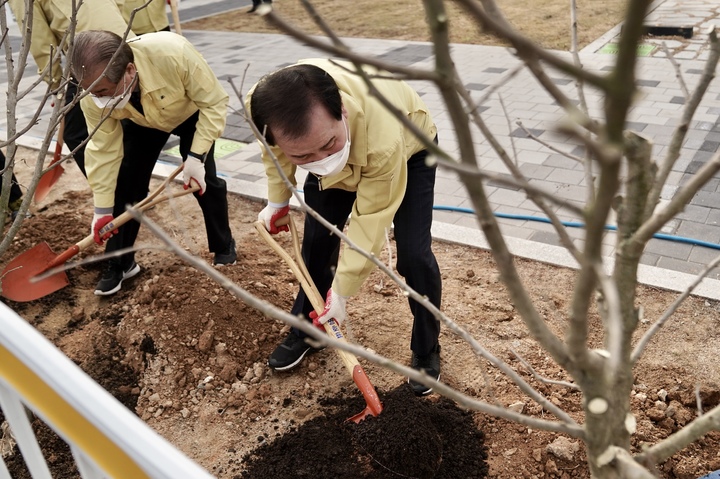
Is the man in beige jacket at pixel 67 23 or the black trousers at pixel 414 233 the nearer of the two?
the black trousers at pixel 414 233

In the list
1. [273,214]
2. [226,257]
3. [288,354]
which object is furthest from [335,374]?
[226,257]

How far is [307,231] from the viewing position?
297 cm

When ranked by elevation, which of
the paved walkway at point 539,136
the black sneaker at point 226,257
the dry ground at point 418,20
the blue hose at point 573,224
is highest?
the black sneaker at point 226,257

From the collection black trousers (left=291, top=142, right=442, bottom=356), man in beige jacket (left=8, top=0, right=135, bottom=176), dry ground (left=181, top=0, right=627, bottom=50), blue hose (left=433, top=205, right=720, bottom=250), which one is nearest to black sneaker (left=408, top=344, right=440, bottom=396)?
black trousers (left=291, top=142, right=442, bottom=356)

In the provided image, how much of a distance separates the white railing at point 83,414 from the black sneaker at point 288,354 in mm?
1651

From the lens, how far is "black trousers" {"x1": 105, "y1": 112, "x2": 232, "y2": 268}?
3.60 meters

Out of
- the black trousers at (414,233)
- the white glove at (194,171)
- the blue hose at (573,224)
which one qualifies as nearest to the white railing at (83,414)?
the black trousers at (414,233)

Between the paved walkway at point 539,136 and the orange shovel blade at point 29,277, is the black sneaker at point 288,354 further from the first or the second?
the orange shovel blade at point 29,277

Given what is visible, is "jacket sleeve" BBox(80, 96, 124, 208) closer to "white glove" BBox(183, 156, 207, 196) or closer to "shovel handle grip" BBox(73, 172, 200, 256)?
"shovel handle grip" BBox(73, 172, 200, 256)

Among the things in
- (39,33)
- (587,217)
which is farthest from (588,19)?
(587,217)

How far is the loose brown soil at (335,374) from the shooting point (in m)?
2.46

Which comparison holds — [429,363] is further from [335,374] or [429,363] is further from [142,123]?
[142,123]

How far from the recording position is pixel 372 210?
2498 millimetres

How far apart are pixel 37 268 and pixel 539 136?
4.00 m
